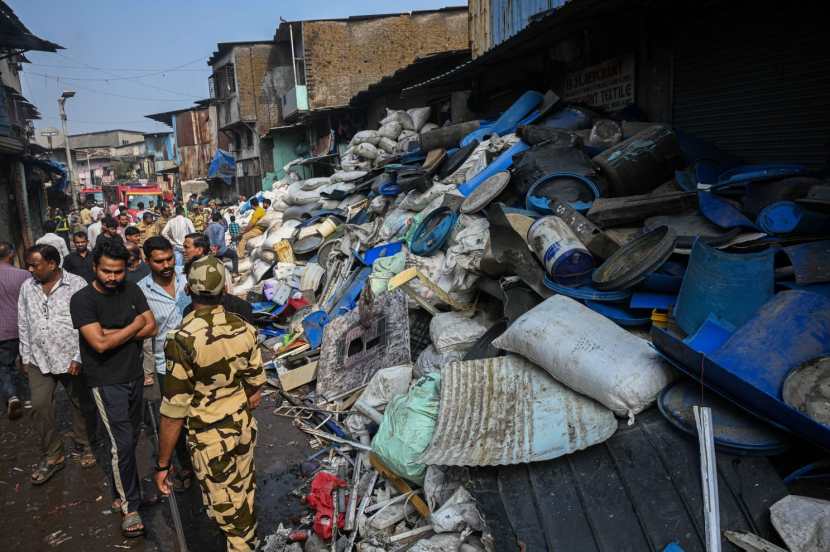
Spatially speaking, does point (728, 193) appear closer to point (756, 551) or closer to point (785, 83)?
point (785, 83)

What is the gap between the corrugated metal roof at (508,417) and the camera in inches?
96.4

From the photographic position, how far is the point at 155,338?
3.77 metres

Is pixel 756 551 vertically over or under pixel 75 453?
over

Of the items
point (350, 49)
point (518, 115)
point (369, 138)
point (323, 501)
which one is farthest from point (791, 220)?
point (350, 49)

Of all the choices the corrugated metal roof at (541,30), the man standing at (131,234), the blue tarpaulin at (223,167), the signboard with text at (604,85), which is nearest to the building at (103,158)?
the blue tarpaulin at (223,167)

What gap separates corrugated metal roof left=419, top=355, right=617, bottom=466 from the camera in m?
2.45

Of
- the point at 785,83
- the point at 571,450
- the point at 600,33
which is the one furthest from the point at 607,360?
the point at 600,33

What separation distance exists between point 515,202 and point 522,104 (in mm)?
2611

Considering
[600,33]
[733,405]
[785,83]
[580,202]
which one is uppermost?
[600,33]

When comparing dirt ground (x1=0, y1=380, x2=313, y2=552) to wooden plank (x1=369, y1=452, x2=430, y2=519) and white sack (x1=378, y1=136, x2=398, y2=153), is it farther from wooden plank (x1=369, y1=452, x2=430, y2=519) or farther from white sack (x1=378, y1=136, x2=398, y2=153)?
white sack (x1=378, y1=136, x2=398, y2=153)

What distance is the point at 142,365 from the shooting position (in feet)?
11.8

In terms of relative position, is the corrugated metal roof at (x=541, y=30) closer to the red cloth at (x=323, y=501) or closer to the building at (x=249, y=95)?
the red cloth at (x=323, y=501)

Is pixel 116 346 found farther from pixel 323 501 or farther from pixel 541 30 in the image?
pixel 541 30

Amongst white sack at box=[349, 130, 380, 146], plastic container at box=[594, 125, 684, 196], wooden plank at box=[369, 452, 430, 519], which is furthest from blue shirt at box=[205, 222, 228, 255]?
wooden plank at box=[369, 452, 430, 519]
